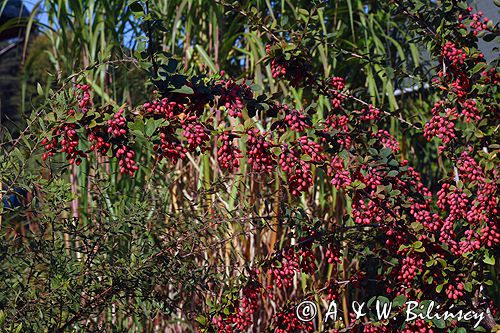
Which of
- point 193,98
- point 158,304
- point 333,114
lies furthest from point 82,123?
point 333,114

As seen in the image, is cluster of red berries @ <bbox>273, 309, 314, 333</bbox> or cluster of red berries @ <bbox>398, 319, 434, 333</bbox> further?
cluster of red berries @ <bbox>273, 309, 314, 333</bbox>

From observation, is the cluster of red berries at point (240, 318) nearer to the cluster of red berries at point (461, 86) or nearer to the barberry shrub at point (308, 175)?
the barberry shrub at point (308, 175)

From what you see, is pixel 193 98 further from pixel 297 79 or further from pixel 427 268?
pixel 427 268

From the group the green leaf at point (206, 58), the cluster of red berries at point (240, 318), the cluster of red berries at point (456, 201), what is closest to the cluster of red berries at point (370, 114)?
the cluster of red berries at point (456, 201)

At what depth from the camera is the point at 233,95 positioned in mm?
1722

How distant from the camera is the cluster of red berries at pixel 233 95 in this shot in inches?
67.0

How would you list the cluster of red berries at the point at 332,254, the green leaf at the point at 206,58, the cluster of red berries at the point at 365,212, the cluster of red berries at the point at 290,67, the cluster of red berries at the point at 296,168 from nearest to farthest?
1. the cluster of red berries at the point at 296,168
2. the cluster of red berries at the point at 365,212
3. the cluster of red berries at the point at 332,254
4. the cluster of red berries at the point at 290,67
5. the green leaf at the point at 206,58

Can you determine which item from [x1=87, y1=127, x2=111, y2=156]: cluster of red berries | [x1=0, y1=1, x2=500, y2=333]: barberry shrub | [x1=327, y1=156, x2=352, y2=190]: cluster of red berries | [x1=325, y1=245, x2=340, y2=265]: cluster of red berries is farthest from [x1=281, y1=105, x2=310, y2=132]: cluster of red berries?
[x1=87, y1=127, x2=111, y2=156]: cluster of red berries

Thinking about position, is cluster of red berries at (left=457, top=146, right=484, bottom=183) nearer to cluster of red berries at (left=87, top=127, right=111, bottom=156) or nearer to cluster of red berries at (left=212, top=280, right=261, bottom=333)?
cluster of red berries at (left=212, top=280, right=261, bottom=333)

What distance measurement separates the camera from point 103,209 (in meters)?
1.80

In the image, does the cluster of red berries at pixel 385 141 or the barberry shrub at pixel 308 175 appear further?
the cluster of red berries at pixel 385 141

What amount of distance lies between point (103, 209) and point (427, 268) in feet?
2.77

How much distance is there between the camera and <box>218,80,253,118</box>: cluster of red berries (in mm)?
1701

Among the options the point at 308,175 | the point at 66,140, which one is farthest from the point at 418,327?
the point at 66,140
